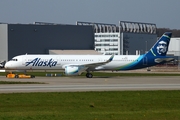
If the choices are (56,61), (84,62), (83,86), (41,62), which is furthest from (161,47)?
(83,86)

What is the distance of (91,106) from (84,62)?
3679cm

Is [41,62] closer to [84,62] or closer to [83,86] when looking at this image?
[84,62]

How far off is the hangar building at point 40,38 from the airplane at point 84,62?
134ft

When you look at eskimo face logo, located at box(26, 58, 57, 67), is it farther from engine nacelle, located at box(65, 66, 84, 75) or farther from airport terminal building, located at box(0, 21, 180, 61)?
airport terminal building, located at box(0, 21, 180, 61)

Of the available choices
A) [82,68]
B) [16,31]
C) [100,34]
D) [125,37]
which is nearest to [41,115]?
[82,68]

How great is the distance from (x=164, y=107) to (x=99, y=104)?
360 cm

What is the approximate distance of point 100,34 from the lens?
565ft

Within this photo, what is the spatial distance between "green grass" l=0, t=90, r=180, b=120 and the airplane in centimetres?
2825

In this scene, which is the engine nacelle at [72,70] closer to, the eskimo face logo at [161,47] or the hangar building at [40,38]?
the eskimo face logo at [161,47]

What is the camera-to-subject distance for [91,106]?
2434 cm

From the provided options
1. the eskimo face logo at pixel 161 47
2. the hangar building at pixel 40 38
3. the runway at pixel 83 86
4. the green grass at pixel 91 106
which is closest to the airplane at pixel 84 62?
the eskimo face logo at pixel 161 47

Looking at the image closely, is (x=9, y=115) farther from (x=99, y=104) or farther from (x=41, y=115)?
(x=99, y=104)

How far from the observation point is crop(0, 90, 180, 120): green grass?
66.7ft

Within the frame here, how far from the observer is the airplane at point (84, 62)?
59.5 metres
